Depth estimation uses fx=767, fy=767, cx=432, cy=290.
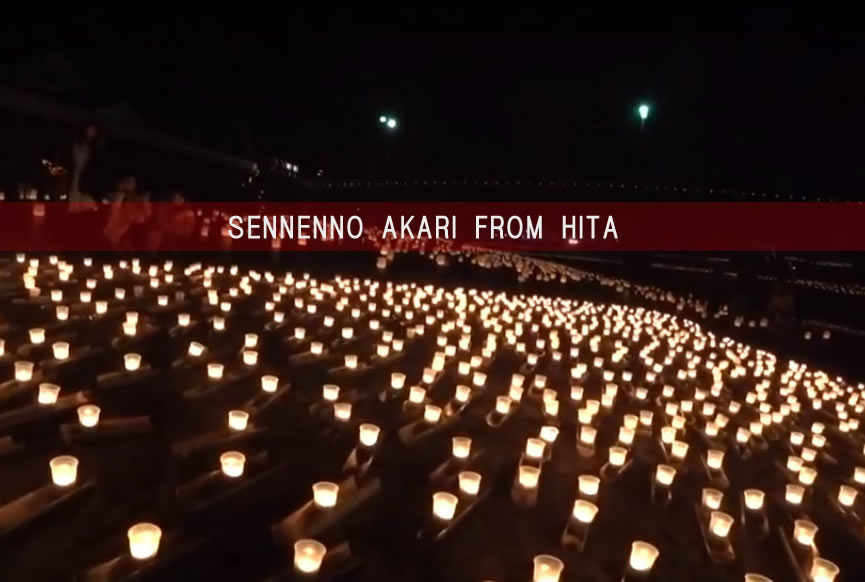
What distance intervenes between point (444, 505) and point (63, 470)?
1802mm

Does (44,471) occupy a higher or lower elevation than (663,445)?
higher

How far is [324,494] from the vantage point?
12.1ft

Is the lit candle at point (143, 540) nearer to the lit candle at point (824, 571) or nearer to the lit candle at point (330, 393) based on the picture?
the lit candle at point (330, 393)

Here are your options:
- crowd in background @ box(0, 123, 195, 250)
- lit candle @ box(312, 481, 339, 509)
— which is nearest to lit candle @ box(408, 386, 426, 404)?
lit candle @ box(312, 481, 339, 509)

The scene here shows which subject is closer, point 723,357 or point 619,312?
point 723,357

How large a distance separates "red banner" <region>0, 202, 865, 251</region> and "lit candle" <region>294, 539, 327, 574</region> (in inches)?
293

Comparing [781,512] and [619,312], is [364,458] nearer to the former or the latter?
[781,512]

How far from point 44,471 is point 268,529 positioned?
1.16m

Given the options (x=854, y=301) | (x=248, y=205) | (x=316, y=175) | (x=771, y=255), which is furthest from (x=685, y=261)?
(x=316, y=175)

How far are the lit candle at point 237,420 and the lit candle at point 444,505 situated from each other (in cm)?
136

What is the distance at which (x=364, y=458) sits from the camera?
4.44 metres

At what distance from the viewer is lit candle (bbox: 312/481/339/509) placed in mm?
3693

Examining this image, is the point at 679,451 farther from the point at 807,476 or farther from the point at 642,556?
the point at 642,556

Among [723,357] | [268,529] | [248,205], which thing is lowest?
[723,357]
